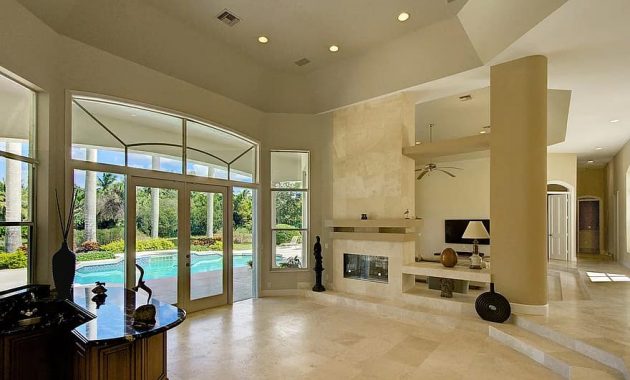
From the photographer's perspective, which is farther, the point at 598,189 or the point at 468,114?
the point at 598,189

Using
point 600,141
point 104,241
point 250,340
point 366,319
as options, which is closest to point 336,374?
point 250,340

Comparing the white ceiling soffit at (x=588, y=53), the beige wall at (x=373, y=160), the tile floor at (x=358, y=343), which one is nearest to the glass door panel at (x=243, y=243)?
the tile floor at (x=358, y=343)

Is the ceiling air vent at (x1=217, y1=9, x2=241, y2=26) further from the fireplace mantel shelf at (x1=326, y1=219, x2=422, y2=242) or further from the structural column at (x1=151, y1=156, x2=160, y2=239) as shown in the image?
the fireplace mantel shelf at (x1=326, y1=219, x2=422, y2=242)

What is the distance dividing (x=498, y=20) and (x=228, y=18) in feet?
12.2

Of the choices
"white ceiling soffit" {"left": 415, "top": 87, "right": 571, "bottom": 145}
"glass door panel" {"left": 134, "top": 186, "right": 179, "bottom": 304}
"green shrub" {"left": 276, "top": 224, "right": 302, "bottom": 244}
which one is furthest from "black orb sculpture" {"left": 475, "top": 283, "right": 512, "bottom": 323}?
"glass door panel" {"left": 134, "top": 186, "right": 179, "bottom": 304}

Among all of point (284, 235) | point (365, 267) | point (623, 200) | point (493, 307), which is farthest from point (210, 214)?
point (623, 200)

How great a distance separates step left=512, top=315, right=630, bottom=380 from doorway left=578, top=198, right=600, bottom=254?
A: 11926 millimetres

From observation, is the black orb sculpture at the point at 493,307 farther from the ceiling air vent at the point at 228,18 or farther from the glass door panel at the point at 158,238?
the ceiling air vent at the point at 228,18

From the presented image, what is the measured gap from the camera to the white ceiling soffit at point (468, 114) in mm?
7035

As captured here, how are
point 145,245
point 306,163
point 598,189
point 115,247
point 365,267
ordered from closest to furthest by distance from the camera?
point 115,247, point 145,245, point 365,267, point 306,163, point 598,189

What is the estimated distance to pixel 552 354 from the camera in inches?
157

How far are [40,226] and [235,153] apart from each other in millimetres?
3572

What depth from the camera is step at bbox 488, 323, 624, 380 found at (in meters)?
3.58

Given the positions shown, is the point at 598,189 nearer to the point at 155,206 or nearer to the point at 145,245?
the point at 155,206
